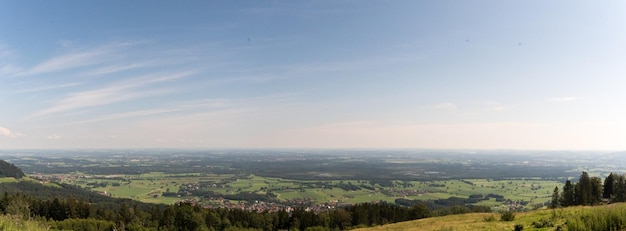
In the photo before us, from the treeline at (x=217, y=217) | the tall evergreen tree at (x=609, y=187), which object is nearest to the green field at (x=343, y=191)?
the treeline at (x=217, y=217)

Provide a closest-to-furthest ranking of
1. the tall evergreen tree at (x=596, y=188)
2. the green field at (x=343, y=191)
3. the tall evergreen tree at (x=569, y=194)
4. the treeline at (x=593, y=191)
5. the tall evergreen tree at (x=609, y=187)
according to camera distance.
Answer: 1. the treeline at (x=593, y=191)
2. the tall evergreen tree at (x=596, y=188)
3. the tall evergreen tree at (x=569, y=194)
4. the tall evergreen tree at (x=609, y=187)
5. the green field at (x=343, y=191)

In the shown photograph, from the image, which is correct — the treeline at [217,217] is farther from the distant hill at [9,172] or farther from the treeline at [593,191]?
the distant hill at [9,172]

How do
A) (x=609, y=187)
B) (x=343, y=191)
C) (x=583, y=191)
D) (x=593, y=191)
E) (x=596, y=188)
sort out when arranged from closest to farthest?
(x=583, y=191)
(x=596, y=188)
(x=593, y=191)
(x=609, y=187)
(x=343, y=191)

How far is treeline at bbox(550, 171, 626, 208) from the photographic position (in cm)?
4400

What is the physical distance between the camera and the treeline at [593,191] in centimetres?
4400

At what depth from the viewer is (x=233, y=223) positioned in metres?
56.6

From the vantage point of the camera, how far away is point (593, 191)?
45.4 m

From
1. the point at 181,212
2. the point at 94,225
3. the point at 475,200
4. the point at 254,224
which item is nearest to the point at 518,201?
the point at 475,200

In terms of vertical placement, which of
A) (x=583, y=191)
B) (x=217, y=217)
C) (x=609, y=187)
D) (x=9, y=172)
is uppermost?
(x=609, y=187)

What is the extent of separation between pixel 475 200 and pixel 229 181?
414 ft

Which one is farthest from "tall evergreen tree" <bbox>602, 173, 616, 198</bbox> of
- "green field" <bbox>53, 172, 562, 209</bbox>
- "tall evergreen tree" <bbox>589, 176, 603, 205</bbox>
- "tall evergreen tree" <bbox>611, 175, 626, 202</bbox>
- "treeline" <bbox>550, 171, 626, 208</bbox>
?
"green field" <bbox>53, 172, 562, 209</bbox>

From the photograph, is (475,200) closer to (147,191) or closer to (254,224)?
(254,224)

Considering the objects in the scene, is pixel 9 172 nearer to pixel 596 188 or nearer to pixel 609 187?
Result: pixel 596 188

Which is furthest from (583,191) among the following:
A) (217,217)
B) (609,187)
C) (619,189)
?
(217,217)
